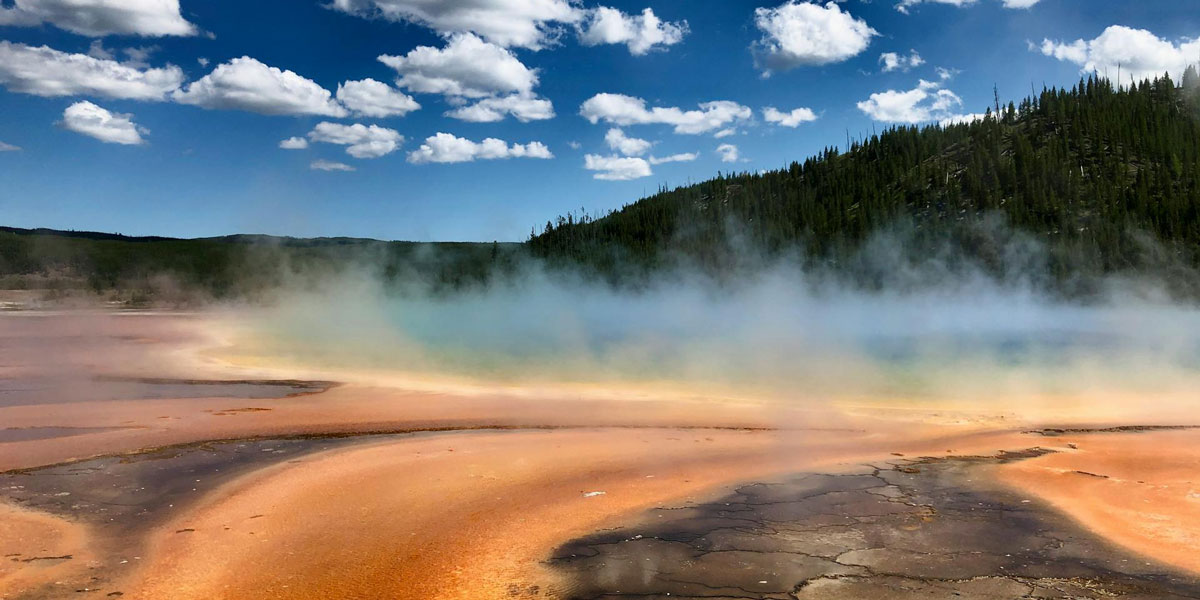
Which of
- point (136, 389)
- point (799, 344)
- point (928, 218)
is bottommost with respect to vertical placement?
point (136, 389)

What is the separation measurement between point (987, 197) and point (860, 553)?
71.2 metres

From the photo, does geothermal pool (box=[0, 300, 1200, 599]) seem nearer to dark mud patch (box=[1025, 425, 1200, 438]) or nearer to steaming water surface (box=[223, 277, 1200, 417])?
dark mud patch (box=[1025, 425, 1200, 438])

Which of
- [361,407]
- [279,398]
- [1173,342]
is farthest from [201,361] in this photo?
[1173,342]

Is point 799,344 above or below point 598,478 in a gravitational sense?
above

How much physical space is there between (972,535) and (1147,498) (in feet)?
9.29

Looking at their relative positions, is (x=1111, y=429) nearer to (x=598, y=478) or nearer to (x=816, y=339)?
(x=598, y=478)

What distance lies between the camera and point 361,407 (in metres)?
15.5

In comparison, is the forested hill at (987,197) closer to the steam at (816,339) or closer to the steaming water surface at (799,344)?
the steam at (816,339)

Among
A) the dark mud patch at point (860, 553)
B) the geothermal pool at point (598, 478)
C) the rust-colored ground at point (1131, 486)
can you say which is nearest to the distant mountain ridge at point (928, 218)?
the geothermal pool at point (598, 478)

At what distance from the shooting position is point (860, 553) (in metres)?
6.86

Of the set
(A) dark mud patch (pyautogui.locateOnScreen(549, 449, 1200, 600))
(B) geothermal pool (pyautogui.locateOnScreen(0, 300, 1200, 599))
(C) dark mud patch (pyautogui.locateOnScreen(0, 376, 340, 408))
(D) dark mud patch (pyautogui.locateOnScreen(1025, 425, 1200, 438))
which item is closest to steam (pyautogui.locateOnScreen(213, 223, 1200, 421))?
(B) geothermal pool (pyautogui.locateOnScreen(0, 300, 1200, 599))

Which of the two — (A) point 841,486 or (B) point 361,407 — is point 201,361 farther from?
(A) point 841,486

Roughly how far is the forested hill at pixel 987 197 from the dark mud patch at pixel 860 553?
5642cm

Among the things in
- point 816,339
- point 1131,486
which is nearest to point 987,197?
point 816,339
